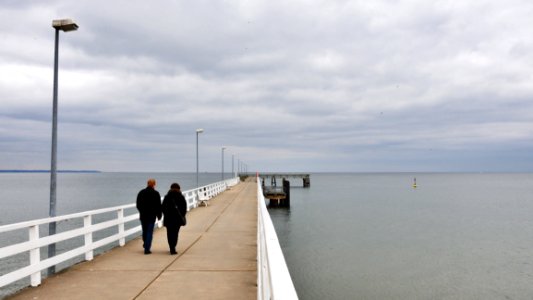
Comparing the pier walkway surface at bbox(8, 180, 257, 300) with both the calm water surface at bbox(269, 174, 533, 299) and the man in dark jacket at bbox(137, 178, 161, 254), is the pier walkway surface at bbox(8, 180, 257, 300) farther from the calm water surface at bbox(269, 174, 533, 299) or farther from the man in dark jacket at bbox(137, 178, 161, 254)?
the calm water surface at bbox(269, 174, 533, 299)

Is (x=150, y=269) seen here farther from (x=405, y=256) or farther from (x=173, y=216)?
(x=405, y=256)

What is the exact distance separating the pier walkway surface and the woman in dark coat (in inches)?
14.4

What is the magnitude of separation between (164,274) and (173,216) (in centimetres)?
225

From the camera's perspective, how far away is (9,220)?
50.2m

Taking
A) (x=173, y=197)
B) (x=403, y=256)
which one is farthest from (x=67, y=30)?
(x=403, y=256)

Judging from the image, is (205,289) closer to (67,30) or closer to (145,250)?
(145,250)

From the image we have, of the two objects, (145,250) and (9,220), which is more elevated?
(145,250)

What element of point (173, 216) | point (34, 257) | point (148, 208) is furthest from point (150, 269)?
point (34, 257)

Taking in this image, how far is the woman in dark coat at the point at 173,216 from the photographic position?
33.4 feet

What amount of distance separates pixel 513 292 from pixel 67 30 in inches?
858

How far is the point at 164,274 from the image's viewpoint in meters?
8.09

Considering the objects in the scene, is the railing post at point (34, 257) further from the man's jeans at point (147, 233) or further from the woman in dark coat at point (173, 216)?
the woman in dark coat at point (173, 216)

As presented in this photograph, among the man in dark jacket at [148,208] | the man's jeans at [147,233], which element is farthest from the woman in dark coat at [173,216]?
the man's jeans at [147,233]

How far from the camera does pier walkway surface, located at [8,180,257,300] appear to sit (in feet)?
22.2
